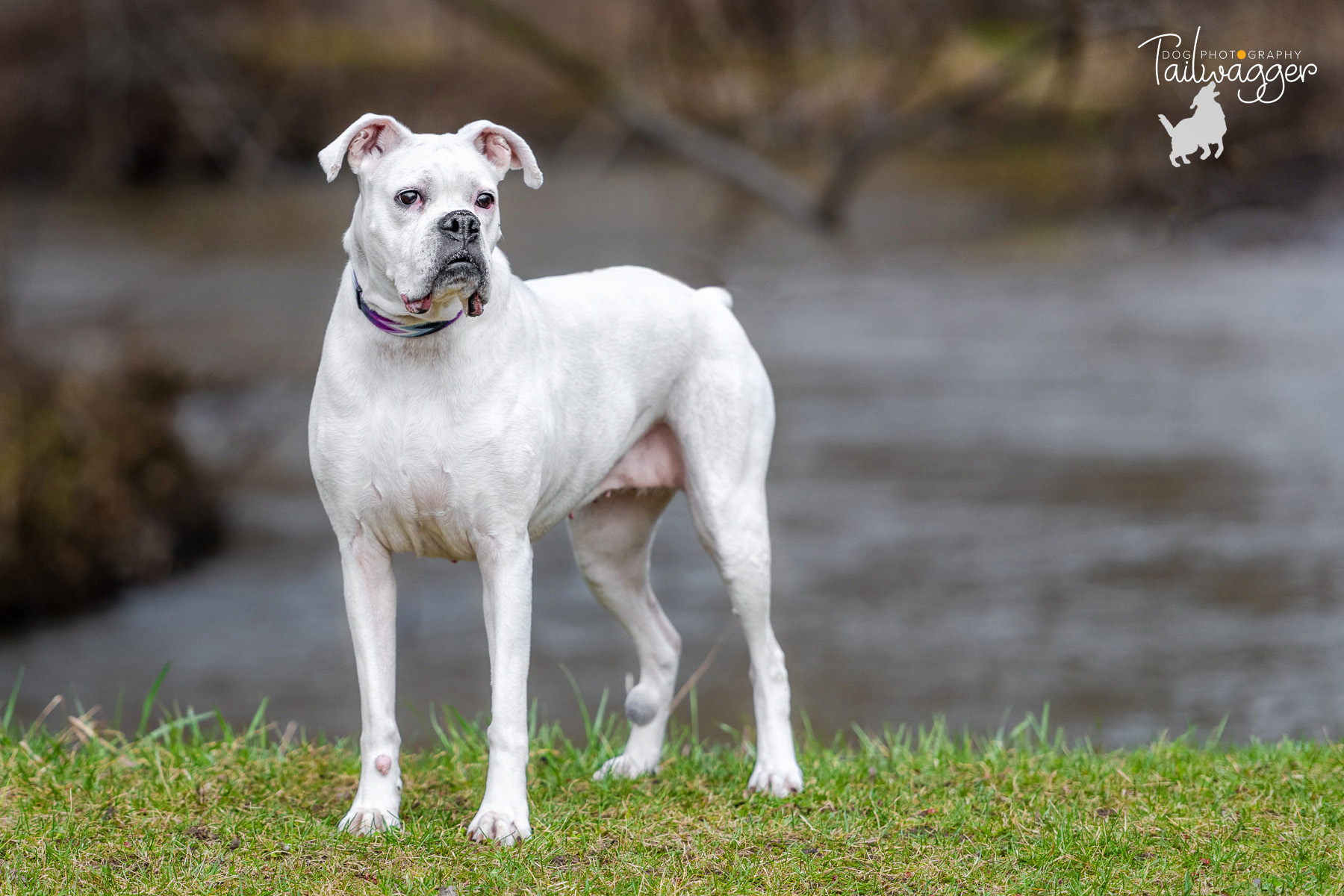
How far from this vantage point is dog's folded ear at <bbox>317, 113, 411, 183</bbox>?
164 inches

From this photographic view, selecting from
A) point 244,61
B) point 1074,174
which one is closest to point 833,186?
point 244,61

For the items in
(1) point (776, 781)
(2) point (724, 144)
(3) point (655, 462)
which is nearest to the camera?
(1) point (776, 781)

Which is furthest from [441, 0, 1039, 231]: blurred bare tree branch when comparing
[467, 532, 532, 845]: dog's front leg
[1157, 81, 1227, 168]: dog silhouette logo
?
[467, 532, 532, 845]: dog's front leg

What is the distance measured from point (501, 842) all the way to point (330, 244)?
2191cm

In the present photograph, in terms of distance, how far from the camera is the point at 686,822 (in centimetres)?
461

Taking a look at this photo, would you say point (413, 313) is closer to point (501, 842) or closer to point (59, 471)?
point (501, 842)

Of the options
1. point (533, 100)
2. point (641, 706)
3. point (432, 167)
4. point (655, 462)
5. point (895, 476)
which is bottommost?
point (895, 476)

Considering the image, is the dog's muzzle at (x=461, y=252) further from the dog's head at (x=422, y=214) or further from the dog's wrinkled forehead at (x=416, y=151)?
the dog's wrinkled forehead at (x=416, y=151)

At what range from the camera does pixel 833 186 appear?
9406mm

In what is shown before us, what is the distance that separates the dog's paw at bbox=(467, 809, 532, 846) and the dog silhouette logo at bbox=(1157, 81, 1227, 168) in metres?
7.36

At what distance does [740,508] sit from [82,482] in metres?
7.76

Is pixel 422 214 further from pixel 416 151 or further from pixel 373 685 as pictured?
pixel 373 685

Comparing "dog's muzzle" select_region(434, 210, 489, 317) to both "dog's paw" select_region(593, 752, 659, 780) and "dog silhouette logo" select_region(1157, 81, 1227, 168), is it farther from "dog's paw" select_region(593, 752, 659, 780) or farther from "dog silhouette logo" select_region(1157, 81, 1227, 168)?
"dog silhouette logo" select_region(1157, 81, 1227, 168)

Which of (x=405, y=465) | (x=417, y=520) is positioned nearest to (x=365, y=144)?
(x=405, y=465)
